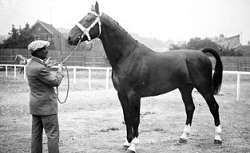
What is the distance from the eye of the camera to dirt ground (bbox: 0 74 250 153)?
459cm

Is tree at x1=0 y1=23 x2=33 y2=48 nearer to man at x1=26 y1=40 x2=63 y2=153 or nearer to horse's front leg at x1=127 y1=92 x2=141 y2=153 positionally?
horse's front leg at x1=127 y1=92 x2=141 y2=153

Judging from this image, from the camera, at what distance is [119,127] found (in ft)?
19.6

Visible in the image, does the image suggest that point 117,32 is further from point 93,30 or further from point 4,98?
point 4,98

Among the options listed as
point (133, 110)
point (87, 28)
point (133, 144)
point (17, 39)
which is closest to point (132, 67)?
point (133, 110)

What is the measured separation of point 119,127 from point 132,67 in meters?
2.04

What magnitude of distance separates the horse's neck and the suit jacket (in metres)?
1.29

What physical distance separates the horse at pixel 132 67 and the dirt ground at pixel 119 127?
34 cm

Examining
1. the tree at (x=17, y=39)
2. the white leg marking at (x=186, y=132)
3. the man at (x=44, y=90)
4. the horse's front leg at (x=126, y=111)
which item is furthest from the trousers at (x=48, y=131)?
the tree at (x=17, y=39)

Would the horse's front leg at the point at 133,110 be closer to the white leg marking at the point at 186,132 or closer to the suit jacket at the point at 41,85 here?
the white leg marking at the point at 186,132

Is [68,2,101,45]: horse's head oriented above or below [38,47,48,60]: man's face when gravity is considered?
above

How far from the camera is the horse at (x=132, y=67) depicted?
4344mm

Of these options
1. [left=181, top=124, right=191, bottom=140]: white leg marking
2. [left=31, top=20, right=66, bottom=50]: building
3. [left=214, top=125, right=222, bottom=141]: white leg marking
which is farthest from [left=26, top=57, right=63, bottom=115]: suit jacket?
[left=31, top=20, right=66, bottom=50]: building

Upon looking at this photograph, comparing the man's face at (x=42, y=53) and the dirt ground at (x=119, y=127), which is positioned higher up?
the man's face at (x=42, y=53)

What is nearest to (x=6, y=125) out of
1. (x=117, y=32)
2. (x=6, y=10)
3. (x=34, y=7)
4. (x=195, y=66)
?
(x=117, y=32)
